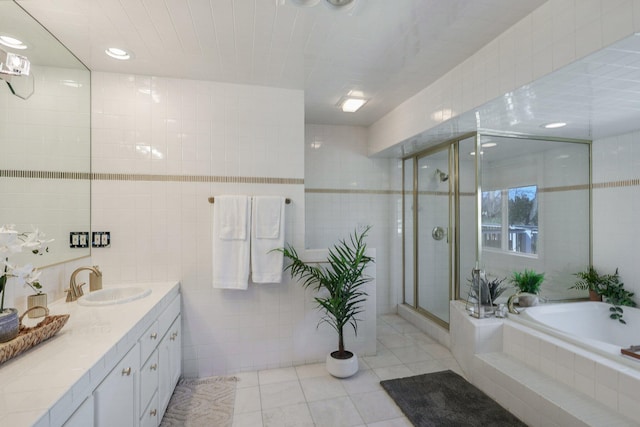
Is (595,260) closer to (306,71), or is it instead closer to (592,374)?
(592,374)

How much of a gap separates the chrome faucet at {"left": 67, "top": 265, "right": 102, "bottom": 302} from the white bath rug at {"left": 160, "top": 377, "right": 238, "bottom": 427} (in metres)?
0.97

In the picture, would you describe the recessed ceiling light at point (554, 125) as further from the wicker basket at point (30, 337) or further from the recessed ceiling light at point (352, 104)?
the wicker basket at point (30, 337)

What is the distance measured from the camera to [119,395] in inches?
52.2

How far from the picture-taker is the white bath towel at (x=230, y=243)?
245cm

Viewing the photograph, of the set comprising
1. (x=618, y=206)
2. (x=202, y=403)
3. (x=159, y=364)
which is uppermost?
(x=618, y=206)

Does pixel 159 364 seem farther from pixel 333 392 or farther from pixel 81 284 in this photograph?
pixel 333 392

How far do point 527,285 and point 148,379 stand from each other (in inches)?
122

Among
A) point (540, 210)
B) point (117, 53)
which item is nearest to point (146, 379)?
point (117, 53)

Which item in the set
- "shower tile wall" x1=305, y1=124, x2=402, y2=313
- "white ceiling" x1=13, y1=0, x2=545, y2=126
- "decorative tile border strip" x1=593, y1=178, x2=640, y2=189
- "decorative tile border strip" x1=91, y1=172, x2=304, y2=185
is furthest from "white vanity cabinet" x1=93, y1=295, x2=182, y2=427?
"decorative tile border strip" x1=593, y1=178, x2=640, y2=189

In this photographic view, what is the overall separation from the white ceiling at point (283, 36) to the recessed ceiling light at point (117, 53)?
45mm

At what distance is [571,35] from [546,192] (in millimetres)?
2084

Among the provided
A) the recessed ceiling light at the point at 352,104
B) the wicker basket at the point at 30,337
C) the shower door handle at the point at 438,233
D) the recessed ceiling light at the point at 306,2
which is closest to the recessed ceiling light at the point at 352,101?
the recessed ceiling light at the point at 352,104

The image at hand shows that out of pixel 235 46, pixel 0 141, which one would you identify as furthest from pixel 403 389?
pixel 0 141

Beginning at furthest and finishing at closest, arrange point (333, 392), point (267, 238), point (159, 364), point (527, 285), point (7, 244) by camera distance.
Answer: point (527, 285), point (267, 238), point (333, 392), point (159, 364), point (7, 244)
